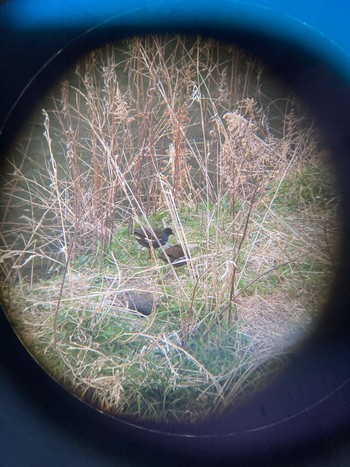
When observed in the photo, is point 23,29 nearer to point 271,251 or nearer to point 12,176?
point 12,176

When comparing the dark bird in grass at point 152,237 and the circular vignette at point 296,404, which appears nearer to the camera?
the circular vignette at point 296,404

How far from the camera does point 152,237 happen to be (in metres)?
2.45

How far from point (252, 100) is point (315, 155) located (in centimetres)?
31

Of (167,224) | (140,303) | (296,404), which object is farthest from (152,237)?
(296,404)

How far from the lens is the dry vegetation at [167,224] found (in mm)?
2352

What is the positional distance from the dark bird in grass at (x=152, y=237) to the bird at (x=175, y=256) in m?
0.04

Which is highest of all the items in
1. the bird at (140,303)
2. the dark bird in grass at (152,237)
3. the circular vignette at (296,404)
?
the dark bird in grass at (152,237)

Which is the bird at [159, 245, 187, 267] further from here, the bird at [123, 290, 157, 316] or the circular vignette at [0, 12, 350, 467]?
the circular vignette at [0, 12, 350, 467]

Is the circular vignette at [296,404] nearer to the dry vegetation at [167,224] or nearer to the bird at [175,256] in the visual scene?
the dry vegetation at [167,224]

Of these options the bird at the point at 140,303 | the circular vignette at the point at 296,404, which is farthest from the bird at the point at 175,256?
the circular vignette at the point at 296,404

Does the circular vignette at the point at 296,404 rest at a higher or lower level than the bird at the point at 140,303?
lower

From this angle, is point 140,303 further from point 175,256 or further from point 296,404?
point 296,404

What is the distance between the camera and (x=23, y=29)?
88.8 inches

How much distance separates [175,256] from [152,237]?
119 mm
